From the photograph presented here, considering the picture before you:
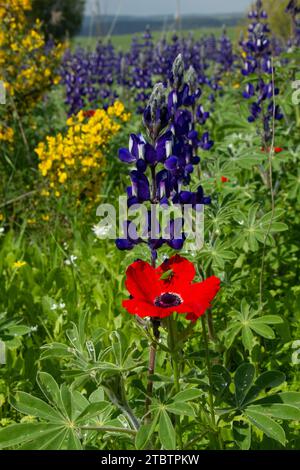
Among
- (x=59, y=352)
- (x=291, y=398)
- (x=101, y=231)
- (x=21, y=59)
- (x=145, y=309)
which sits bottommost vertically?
(x=291, y=398)

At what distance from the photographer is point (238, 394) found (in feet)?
4.98

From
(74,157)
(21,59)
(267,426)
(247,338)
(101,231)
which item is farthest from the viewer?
(21,59)

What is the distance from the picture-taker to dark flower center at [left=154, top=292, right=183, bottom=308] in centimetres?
142

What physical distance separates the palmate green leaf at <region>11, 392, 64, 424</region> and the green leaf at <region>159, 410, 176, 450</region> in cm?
24

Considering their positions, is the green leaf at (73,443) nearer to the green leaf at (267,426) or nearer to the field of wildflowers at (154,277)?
Result: the field of wildflowers at (154,277)

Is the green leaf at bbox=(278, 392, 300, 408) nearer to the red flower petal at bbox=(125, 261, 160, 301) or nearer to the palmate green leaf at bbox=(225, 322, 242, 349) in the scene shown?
the red flower petal at bbox=(125, 261, 160, 301)

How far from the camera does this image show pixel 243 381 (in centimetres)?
153

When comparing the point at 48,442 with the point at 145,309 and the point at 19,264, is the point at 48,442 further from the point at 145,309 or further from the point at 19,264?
the point at 19,264

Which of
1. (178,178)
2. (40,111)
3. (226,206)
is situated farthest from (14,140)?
(178,178)

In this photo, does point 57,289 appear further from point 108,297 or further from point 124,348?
point 124,348

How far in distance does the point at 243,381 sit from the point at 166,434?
12.1 inches

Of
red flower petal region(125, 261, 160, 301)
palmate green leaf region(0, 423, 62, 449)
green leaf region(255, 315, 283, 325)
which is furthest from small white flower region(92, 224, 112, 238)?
palmate green leaf region(0, 423, 62, 449)

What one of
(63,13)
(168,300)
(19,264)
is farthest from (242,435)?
(63,13)

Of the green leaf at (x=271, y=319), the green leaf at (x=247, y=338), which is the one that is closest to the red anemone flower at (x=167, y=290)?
the green leaf at (x=271, y=319)
